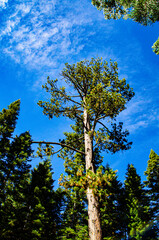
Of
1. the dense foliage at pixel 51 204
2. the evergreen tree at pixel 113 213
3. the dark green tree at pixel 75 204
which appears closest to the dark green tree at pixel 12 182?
the dense foliage at pixel 51 204

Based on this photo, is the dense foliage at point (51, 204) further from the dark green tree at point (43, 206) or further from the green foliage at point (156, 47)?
the green foliage at point (156, 47)

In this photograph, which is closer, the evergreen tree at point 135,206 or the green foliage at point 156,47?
the green foliage at point 156,47

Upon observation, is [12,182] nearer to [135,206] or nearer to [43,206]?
[43,206]

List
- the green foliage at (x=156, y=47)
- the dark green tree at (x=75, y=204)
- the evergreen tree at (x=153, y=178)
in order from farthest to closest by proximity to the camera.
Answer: the evergreen tree at (x=153, y=178) < the dark green tree at (x=75, y=204) < the green foliage at (x=156, y=47)

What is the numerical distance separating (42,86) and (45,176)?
1133 centimetres

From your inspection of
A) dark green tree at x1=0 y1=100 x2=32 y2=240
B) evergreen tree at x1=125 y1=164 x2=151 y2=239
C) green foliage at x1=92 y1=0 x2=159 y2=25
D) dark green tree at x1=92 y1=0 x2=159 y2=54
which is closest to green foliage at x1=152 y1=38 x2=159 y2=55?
dark green tree at x1=92 y1=0 x2=159 y2=54

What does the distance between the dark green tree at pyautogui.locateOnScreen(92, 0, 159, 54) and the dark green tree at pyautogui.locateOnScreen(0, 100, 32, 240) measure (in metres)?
11.1

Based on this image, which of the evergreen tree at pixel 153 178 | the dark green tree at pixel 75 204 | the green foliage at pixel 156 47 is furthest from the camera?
the evergreen tree at pixel 153 178

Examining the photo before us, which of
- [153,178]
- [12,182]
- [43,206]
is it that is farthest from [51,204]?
[153,178]

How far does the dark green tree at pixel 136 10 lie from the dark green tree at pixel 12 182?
11148 mm

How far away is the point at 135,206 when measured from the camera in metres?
14.2

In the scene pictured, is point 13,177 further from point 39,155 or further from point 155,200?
point 155,200

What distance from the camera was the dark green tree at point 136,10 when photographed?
7.53 metres

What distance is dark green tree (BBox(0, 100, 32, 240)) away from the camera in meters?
11.3
